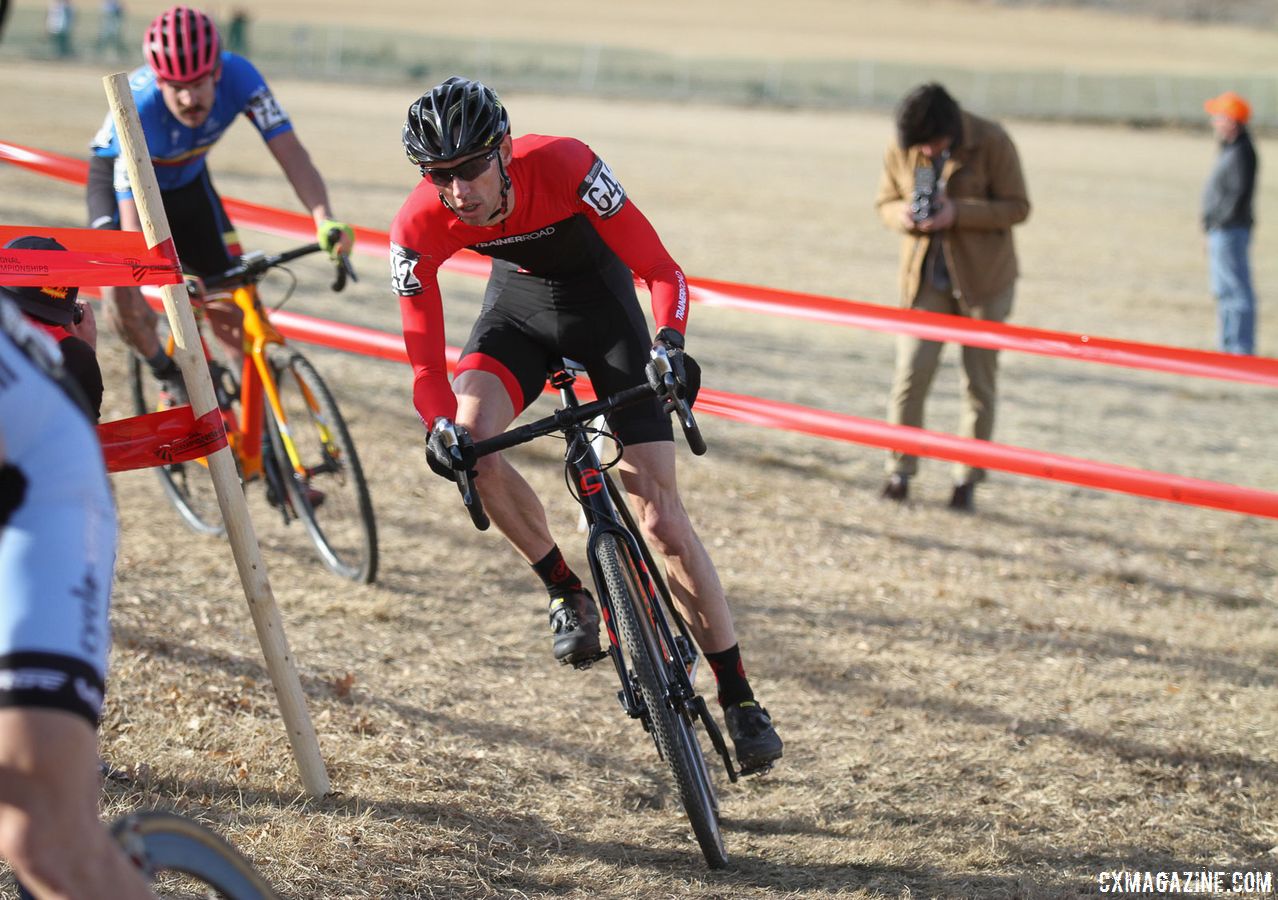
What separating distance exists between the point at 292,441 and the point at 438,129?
2481 mm

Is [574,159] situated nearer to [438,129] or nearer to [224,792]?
[438,129]

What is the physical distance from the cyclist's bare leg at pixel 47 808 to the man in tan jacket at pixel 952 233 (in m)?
5.87

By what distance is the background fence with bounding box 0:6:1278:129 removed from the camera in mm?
45281

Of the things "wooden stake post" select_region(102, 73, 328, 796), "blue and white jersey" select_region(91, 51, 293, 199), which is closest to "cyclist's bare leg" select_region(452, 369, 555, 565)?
"wooden stake post" select_region(102, 73, 328, 796)

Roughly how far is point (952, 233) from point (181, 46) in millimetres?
4315

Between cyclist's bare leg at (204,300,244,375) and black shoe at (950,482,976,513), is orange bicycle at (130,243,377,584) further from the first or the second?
black shoe at (950,482,976,513)

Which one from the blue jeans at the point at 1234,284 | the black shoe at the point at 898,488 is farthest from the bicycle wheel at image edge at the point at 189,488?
the blue jeans at the point at 1234,284

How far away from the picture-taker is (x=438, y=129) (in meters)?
3.72

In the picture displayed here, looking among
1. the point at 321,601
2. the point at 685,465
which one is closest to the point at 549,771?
the point at 321,601

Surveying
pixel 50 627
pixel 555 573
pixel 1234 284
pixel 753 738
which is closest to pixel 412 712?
pixel 555 573

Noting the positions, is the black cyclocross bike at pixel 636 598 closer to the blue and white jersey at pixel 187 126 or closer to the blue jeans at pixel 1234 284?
the blue and white jersey at pixel 187 126

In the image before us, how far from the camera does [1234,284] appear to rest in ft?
39.0

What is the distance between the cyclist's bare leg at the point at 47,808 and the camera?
1.96 meters

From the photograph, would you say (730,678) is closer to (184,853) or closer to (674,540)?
(674,540)
